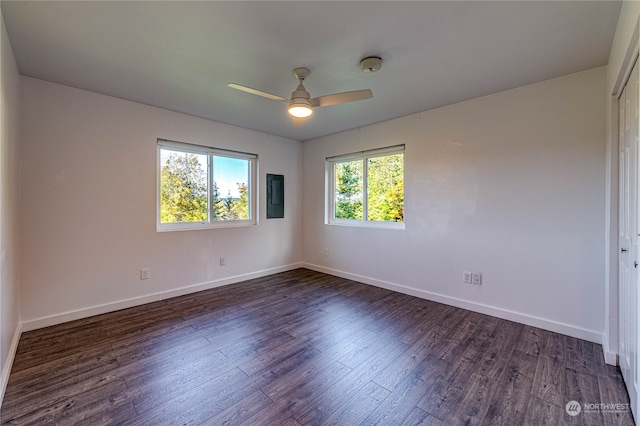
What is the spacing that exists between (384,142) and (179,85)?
2701 mm

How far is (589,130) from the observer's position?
8.22 ft

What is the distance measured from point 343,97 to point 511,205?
2.14 meters

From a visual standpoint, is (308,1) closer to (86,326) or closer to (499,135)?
(499,135)

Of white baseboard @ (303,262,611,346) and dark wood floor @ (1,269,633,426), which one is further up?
white baseboard @ (303,262,611,346)

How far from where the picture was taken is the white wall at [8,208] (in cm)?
188

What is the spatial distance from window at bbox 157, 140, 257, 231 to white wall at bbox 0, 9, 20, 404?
1.29 m

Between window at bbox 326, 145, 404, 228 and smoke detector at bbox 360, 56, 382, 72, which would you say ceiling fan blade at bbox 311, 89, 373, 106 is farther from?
window at bbox 326, 145, 404, 228

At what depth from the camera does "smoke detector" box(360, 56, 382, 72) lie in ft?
7.41

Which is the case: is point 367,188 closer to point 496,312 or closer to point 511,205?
point 511,205

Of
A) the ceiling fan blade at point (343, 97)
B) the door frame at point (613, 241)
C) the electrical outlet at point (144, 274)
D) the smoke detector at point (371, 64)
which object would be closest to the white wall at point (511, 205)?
the door frame at point (613, 241)

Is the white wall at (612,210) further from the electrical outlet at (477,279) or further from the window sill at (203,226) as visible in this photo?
the window sill at (203,226)

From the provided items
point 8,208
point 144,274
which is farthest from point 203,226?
point 8,208

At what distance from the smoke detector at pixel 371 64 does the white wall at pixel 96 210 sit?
2.53m

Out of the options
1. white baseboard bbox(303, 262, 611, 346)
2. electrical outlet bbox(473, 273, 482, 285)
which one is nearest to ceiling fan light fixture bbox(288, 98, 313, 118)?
electrical outlet bbox(473, 273, 482, 285)
